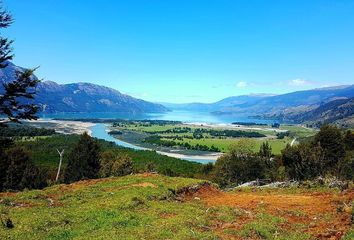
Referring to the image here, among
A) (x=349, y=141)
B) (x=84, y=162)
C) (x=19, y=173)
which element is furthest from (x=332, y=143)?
(x=19, y=173)

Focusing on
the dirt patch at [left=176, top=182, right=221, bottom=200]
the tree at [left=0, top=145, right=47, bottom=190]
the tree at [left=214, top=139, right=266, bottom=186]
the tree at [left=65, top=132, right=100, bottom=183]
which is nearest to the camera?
the dirt patch at [left=176, top=182, right=221, bottom=200]

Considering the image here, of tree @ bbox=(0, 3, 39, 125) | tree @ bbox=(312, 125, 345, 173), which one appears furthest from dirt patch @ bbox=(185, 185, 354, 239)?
tree @ bbox=(312, 125, 345, 173)

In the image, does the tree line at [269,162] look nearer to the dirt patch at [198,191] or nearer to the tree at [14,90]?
the dirt patch at [198,191]

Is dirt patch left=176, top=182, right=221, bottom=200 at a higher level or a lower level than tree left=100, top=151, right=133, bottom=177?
higher

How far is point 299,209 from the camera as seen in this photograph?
31109 mm

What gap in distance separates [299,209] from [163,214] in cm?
1139

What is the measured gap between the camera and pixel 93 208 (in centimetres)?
2941

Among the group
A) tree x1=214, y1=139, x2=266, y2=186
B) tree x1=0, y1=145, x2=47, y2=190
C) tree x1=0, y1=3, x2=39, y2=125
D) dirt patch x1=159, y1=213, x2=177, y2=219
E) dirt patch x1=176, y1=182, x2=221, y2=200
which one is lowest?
tree x1=214, y1=139, x2=266, y2=186

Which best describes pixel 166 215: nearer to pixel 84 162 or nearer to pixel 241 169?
pixel 84 162

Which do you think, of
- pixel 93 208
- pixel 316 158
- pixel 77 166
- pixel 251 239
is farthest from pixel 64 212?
pixel 77 166

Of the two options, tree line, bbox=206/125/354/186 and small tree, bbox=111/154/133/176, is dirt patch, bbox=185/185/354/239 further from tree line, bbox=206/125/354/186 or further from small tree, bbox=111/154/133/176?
small tree, bbox=111/154/133/176

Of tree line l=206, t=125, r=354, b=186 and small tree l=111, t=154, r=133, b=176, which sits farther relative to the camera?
small tree l=111, t=154, r=133, b=176

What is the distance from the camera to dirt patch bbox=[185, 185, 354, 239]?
79.0ft

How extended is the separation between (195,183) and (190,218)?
A: 14.3 m
